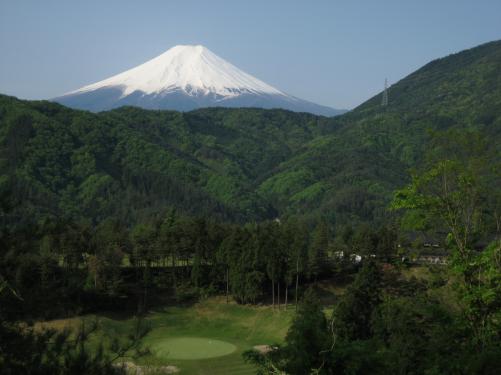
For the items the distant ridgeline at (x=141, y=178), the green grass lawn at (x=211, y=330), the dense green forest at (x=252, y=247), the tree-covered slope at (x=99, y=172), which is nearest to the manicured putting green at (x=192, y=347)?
the green grass lawn at (x=211, y=330)

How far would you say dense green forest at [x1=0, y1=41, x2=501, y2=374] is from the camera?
39.3 feet

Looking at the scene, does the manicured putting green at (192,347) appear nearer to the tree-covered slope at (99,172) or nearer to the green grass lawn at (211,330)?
the green grass lawn at (211,330)

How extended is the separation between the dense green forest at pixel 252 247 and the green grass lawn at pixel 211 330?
1707 millimetres

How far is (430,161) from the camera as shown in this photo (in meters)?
16.1

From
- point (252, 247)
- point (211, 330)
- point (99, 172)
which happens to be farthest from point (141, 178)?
point (211, 330)

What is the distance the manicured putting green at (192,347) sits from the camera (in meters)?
40.5

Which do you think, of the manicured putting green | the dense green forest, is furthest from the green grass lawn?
the dense green forest

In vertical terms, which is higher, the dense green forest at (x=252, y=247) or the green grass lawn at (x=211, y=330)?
the dense green forest at (x=252, y=247)

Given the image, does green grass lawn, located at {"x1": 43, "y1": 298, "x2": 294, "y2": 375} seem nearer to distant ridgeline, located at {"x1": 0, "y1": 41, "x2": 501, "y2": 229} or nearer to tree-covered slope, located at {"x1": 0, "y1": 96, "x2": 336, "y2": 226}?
tree-covered slope, located at {"x1": 0, "y1": 96, "x2": 336, "y2": 226}

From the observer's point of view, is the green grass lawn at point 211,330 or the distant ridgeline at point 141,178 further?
the distant ridgeline at point 141,178

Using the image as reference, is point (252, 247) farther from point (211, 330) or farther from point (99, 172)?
point (99, 172)

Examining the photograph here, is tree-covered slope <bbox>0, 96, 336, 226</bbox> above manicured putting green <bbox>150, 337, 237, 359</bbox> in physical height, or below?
above

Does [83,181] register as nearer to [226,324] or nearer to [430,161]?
[226,324]

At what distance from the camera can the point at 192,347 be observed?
43094 millimetres
